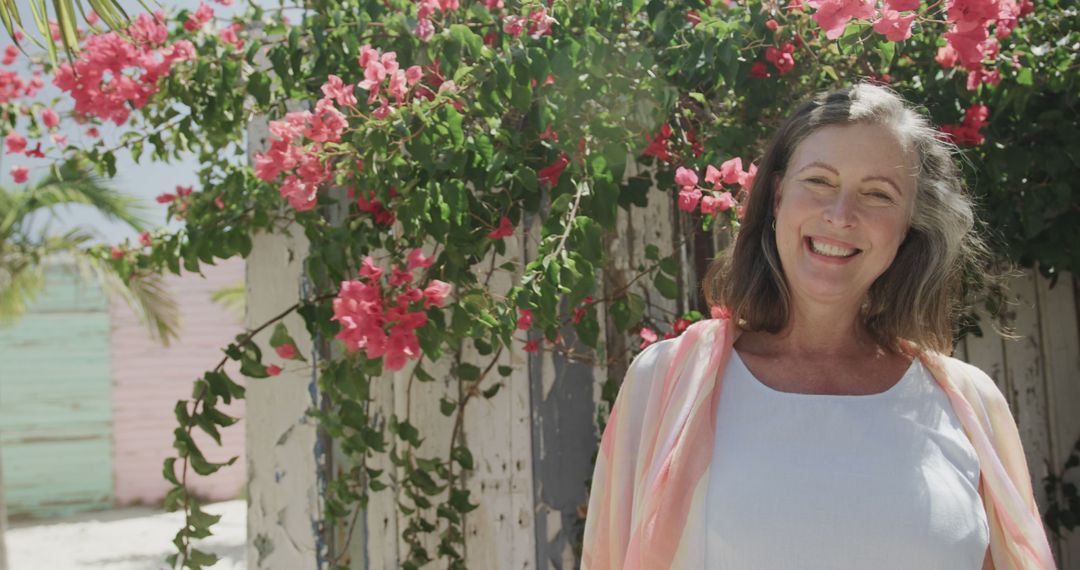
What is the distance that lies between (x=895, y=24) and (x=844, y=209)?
59 cm

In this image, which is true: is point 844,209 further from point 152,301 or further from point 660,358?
point 152,301

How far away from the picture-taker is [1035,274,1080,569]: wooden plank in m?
2.94

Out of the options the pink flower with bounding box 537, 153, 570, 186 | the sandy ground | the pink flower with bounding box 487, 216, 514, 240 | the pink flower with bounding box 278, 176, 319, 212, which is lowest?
the sandy ground

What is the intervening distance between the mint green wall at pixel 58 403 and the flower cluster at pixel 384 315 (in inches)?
374

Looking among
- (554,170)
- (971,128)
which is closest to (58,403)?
(554,170)

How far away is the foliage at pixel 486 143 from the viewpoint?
219 centimetres

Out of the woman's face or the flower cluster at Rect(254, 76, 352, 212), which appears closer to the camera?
the woman's face

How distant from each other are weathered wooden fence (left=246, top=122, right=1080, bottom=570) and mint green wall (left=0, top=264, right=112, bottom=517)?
876 cm

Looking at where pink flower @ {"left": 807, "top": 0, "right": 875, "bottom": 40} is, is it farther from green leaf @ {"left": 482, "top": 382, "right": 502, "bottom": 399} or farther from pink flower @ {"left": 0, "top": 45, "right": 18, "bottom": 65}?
pink flower @ {"left": 0, "top": 45, "right": 18, "bottom": 65}

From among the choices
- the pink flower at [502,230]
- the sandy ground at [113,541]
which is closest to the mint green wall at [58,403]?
the sandy ground at [113,541]

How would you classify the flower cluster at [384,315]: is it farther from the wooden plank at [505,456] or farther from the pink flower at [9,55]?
the pink flower at [9,55]

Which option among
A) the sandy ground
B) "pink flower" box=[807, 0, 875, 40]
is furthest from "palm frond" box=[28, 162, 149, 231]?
"pink flower" box=[807, 0, 875, 40]

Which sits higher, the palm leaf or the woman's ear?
the palm leaf

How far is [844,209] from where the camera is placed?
1.56 m
